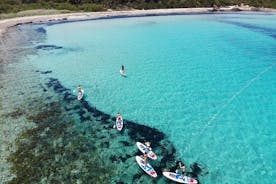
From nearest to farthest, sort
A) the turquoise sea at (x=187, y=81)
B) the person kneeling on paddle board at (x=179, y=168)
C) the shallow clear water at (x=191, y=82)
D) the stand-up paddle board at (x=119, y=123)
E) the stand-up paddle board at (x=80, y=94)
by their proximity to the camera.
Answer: the person kneeling on paddle board at (x=179, y=168)
the turquoise sea at (x=187, y=81)
the shallow clear water at (x=191, y=82)
the stand-up paddle board at (x=119, y=123)
the stand-up paddle board at (x=80, y=94)

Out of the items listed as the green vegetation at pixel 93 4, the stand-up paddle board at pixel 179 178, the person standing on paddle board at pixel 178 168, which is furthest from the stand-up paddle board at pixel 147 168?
the green vegetation at pixel 93 4

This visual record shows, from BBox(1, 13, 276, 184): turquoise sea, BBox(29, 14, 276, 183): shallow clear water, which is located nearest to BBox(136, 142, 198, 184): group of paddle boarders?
BBox(1, 13, 276, 184): turquoise sea

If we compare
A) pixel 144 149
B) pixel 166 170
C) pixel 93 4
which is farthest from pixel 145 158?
pixel 93 4

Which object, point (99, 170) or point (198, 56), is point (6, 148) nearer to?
point (99, 170)

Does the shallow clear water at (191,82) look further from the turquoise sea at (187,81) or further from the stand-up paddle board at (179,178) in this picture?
the stand-up paddle board at (179,178)

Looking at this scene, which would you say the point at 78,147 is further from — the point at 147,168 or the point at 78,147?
the point at 147,168

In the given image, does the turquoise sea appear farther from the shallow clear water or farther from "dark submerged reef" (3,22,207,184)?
"dark submerged reef" (3,22,207,184)
